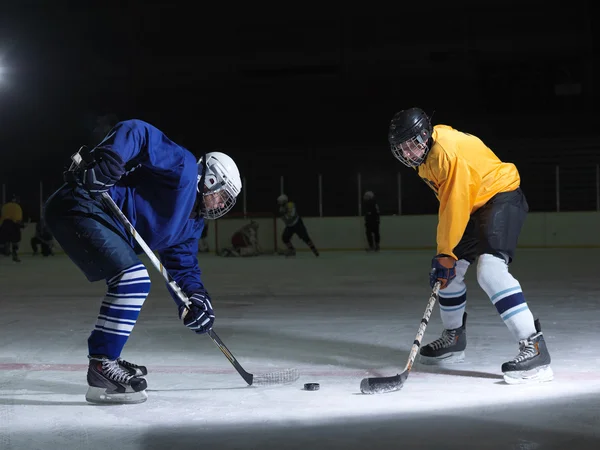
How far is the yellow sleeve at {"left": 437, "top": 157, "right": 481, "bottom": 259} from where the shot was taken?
3.63 m

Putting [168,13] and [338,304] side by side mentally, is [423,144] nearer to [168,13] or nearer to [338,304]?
[338,304]


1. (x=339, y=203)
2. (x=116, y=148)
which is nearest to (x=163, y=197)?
(x=116, y=148)

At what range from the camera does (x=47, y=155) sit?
2309 cm

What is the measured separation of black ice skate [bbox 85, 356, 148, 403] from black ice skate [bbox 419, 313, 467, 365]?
1.50 m

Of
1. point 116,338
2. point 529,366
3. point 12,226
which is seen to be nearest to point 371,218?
point 12,226

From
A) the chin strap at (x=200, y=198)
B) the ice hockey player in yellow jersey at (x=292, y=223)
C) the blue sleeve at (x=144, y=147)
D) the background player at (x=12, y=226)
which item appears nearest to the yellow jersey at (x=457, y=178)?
the chin strap at (x=200, y=198)

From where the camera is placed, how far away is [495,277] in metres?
3.67

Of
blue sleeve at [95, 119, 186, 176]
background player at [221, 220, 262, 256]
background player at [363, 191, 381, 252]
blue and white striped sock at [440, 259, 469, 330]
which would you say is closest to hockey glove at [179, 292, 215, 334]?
blue sleeve at [95, 119, 186, 176]

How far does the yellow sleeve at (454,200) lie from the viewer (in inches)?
143

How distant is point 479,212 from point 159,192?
1.49 meters

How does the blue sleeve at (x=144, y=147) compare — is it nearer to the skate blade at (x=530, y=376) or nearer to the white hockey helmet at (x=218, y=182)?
the white hockey helmet at (x=218, y=182)

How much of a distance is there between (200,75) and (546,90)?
921 cm

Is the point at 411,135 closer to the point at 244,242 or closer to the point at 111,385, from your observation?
the point at 111,385

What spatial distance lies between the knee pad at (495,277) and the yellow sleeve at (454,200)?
0.55 feet
